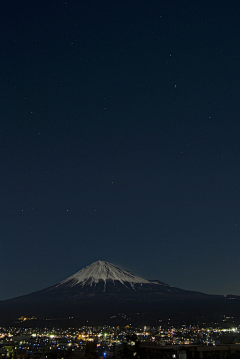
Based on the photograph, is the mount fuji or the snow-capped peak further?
the snow-capped peak

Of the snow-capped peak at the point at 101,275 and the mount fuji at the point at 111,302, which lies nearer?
the mount fuji at the point at 111,302

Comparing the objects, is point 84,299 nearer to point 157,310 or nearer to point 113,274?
point 157,310

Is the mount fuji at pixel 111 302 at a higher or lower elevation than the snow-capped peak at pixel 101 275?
lower

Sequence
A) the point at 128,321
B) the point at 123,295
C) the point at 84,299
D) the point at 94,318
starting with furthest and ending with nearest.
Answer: the point at 123,295 → the point at 84,299 → the point at 94,318 → the point at 128,321

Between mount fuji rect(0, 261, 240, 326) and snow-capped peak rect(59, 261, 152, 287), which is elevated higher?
snow-capped peak rect(59, 261, 152, 287)

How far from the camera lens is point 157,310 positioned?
211 feet

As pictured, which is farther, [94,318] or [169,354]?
[94,318]

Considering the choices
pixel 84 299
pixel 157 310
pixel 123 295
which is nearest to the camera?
pixel 157 310

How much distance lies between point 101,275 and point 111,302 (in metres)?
26.4

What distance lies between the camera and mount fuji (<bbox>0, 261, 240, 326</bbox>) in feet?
190

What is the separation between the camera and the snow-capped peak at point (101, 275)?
98.9 meters

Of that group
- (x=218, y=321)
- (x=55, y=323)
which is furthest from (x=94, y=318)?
(x=218, y=321)

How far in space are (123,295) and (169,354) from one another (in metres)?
69.3

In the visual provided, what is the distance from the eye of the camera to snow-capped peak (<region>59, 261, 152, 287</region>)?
9894 cm
